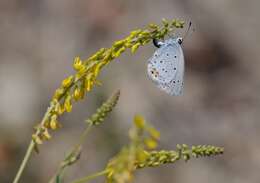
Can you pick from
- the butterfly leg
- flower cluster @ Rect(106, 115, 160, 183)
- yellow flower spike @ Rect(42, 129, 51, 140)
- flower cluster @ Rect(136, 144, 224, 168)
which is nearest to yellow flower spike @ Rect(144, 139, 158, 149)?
flower cluster @ Rect(106, 115, 160, 183)

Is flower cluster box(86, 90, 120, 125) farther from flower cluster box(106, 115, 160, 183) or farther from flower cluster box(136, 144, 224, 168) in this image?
flower cluster box(106, 115, 160, 183)

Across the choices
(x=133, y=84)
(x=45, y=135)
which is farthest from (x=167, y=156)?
(x=133, y=84)

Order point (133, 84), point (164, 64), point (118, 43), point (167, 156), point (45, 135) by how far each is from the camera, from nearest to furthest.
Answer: point (167, 156) → point (45, 135) → point (118, 43) → point (164, 64) → point (133, 84)

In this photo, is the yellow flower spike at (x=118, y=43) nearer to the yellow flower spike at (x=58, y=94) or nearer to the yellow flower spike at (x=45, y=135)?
the yellow flower spike at (x=58, y=94)

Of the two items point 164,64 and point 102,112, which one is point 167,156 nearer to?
point 102,112

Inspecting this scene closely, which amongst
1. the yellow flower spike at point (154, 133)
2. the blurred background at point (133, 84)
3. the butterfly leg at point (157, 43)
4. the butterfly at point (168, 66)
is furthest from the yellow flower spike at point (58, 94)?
the blurred background at point (133, 84)

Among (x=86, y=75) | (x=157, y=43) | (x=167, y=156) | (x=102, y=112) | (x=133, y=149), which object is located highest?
(x=157, y=43)
